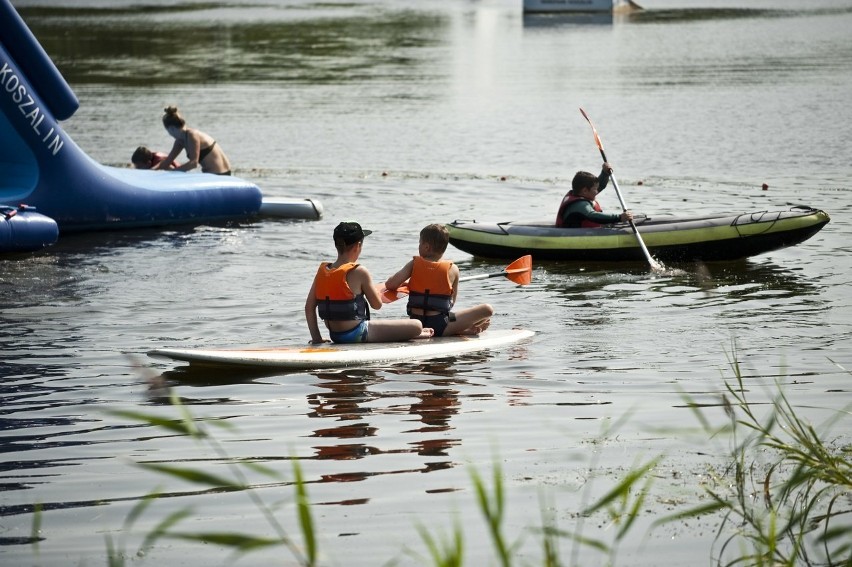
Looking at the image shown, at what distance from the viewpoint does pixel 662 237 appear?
12750mm

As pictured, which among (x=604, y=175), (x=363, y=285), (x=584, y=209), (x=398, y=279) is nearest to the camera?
A: (x=363, y=285)

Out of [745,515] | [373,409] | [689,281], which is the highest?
[745,515]

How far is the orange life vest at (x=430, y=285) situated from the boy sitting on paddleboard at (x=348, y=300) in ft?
0.92

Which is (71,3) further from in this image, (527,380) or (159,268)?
(527,380)

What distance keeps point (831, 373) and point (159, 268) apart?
7.09 metres

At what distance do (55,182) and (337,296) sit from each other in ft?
20.5

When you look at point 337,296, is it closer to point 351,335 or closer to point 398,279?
point 351,335

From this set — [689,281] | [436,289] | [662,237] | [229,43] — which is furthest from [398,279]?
[229,43]

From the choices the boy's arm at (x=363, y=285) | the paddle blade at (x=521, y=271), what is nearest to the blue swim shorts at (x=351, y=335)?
the boy's arm at (x=363, y=285)

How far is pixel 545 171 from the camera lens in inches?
778

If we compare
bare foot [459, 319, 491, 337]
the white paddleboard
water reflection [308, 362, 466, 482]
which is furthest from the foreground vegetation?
bare foot [459, 319, 491, 337]

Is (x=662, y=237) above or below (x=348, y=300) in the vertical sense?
below

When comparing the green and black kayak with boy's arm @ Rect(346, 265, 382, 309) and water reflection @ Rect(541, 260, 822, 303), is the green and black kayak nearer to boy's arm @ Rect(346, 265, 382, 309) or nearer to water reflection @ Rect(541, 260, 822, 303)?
water reflection @ Rect(541, 260, 822, 303)

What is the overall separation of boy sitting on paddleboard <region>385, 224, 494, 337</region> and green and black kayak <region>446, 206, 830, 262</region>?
11.7 ft
